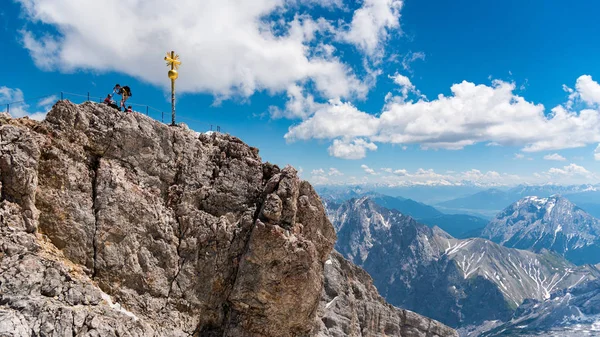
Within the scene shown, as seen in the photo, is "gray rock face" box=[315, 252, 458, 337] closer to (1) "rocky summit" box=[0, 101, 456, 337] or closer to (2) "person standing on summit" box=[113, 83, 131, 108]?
(1) "rocky summit" box=[0, 101, 456, 337]

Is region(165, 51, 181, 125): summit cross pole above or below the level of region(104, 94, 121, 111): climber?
above

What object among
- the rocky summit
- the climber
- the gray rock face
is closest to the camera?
the rocky summit

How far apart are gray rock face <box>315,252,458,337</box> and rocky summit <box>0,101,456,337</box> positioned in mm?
32032

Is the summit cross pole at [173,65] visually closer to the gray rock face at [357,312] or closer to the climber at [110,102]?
the climber at [110,102]

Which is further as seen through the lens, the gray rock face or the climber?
the gray rock face

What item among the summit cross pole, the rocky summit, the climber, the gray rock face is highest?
the summit cross pole

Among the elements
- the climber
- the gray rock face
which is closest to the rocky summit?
the climber

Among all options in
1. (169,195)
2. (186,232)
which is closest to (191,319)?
(186,232)

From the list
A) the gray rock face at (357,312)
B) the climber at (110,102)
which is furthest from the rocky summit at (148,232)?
the gray rock face at (357,312)

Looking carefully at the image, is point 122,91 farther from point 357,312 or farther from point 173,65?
point 357,312

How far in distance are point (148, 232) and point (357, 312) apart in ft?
176

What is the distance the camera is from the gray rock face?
68688 millimetres

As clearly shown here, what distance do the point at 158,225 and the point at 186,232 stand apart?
2.68m

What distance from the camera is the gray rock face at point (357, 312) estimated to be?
68688 mm
